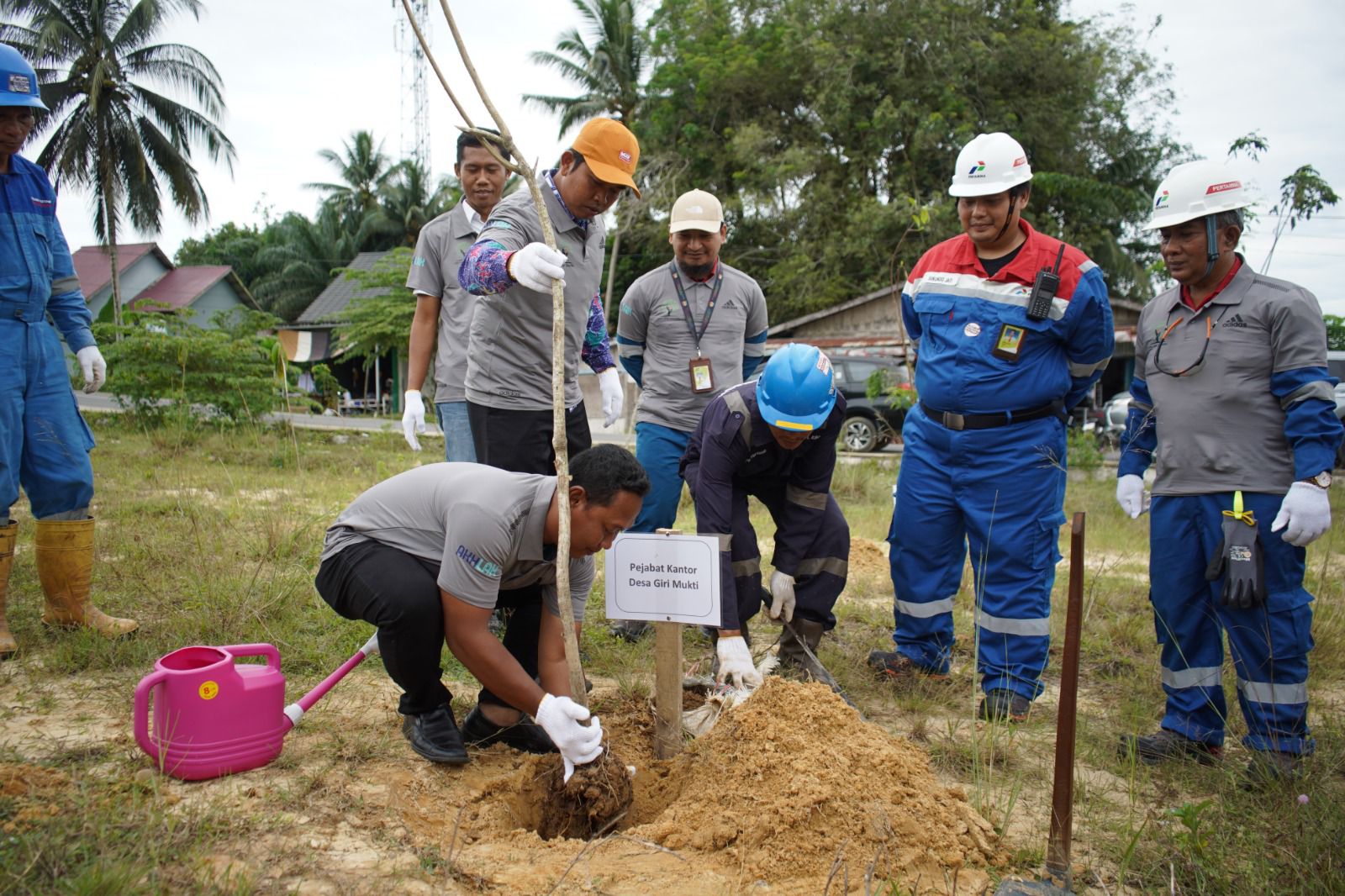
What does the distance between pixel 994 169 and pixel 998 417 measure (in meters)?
0.87

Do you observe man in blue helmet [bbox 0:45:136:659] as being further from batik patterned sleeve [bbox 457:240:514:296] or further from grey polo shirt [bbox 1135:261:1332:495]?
grey polo shirt [bbox 1135:261:1332:495]

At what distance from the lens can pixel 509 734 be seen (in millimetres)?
2928

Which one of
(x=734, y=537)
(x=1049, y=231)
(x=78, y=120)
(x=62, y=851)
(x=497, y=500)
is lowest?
(x=62, y=851)

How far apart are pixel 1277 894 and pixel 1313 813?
482 millimetres

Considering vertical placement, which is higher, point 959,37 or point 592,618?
point 959,37

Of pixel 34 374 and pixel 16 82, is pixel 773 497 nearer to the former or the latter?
pixel 34 374

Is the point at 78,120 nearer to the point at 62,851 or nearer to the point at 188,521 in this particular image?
the point at 188,521

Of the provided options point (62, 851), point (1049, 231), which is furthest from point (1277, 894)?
point (1049, 231)

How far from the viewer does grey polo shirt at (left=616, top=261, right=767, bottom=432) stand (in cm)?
425

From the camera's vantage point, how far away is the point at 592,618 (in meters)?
4.34

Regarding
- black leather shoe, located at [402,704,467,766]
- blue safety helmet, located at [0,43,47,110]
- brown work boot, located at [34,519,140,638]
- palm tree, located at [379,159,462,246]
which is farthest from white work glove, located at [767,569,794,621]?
palm tree, located at [379,159,462,246]

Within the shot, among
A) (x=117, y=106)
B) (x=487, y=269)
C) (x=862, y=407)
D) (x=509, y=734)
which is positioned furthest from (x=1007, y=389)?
(x=117, y=106)

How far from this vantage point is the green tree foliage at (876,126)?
2044 centimetres

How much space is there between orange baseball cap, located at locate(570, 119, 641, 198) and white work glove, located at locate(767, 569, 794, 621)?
1.49m
